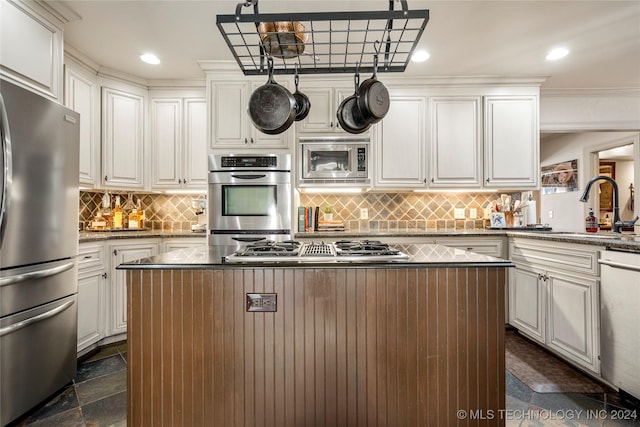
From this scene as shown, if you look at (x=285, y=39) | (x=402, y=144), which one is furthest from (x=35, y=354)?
(x=402, y=144)

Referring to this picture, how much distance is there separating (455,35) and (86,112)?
3233mm

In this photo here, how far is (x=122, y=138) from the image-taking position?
9.98 ft

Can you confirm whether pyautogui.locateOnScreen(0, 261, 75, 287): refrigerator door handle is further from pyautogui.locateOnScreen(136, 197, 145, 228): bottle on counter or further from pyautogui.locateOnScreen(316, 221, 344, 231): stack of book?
pyautogui.locateOnScreen(316, 221, 344, 231): stack of book

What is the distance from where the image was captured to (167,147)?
126 inches

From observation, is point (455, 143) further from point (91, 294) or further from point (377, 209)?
point (91, 294)

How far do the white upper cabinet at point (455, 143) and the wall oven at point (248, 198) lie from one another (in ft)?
5.07

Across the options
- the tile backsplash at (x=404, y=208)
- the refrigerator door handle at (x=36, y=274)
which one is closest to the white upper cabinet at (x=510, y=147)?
the tile backsplash at (x=404, y=208)

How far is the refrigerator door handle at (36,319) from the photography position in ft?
5.22

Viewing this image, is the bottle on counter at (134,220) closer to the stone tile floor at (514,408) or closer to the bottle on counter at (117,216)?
the bottle on counter at (117,216)

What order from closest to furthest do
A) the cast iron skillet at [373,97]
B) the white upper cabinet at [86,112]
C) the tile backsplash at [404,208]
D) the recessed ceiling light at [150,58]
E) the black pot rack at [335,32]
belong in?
the black pot rack at [335,32]
the cast iron skillet at [373,97]
the white upper cabinet at [86,112]
the recessed ceiling light at [150,58]
the tile backsplash at [404,208]

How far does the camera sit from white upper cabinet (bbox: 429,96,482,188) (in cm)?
317

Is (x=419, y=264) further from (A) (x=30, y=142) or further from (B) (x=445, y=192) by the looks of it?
(B) (x=445, y=192)

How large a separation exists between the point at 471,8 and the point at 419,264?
6.41 feet

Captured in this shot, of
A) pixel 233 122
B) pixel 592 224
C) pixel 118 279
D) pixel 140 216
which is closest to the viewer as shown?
pixel 592 224
